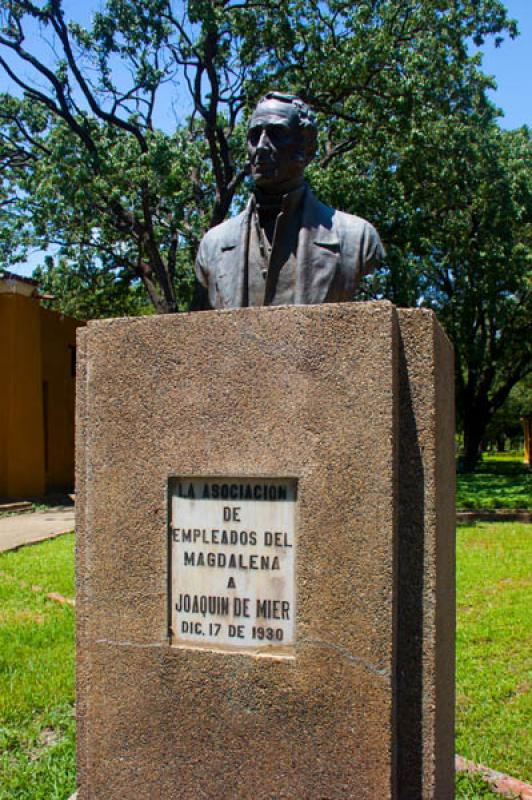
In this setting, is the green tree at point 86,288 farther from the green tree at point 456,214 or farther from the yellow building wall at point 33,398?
the green tree at point 456,214

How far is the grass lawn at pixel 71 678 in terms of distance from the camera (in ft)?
11.4

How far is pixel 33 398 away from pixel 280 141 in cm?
1414

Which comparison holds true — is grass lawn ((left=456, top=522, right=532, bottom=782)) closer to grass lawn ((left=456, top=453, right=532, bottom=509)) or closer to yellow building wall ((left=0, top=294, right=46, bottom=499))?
grass lawn ((left=456, top=453, right=532, bottom=509))

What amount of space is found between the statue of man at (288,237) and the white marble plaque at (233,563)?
0.75 meters

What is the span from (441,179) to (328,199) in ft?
7.95

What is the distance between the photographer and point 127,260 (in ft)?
49.2

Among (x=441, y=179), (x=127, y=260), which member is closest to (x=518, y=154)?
(x=441, y=179)

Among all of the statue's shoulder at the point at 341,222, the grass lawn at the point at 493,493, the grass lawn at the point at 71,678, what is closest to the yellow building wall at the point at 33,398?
the grass lawn at the point at 71,678

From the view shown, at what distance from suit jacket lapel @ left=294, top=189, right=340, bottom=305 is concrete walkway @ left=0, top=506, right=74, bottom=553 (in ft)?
24.6

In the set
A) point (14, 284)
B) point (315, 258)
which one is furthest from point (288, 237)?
point (14, 284)

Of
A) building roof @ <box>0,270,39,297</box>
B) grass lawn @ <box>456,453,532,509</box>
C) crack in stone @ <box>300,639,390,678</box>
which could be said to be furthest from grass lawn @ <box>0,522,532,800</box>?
building roof @ <box>0,270,39,297</box>

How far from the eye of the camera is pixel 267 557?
97.5 inches

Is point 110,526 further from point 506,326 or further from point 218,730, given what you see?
point 506,326

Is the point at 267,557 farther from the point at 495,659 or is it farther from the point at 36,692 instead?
the point at 495,659
